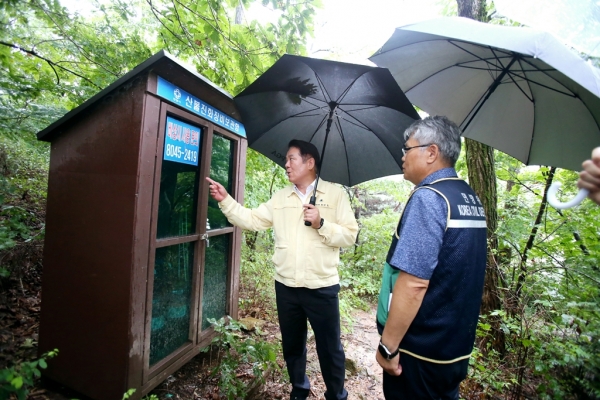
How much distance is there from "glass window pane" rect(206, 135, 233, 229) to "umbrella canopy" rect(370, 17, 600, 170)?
5.76 feet

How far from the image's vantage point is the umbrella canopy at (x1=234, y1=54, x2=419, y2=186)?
2.10 metres

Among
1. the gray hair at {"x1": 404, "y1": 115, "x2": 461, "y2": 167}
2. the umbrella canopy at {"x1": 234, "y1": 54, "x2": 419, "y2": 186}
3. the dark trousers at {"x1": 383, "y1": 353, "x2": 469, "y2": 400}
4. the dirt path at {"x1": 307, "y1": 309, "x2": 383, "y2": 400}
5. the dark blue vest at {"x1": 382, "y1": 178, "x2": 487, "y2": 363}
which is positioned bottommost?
the dirt path at {"x1": 307, "y1": 309, "x2": 383, "y2": 400}

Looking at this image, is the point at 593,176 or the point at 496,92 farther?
the point at 496,92

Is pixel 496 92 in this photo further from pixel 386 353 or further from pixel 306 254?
pixel 386 353

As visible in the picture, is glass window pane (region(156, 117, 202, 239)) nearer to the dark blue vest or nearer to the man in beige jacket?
the man in beige jacket

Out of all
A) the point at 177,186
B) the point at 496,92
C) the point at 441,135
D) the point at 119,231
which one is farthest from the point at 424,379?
the point at 177,186

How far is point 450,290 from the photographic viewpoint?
160 centimetres

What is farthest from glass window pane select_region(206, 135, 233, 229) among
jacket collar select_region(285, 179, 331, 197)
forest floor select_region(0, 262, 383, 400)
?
forest floor select_region(0, 262, 383, 400)

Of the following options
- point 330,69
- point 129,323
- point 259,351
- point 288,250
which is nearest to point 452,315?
point 288,250

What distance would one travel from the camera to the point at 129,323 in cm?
220

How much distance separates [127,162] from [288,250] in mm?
1354

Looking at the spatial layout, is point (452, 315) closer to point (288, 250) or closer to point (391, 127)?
point (288, 250)

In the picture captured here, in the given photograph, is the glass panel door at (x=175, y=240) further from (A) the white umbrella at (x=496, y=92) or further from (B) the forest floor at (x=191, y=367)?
(A) the white umbrella at (x=496, y=92)

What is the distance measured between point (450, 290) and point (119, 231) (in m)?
2.19
